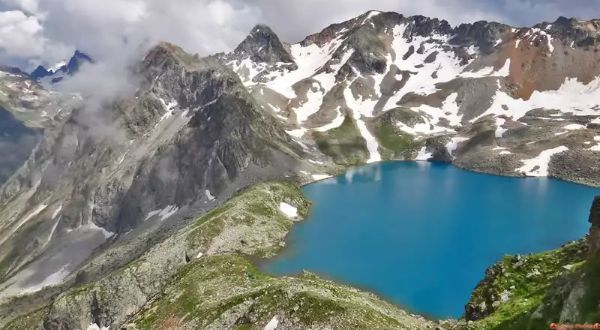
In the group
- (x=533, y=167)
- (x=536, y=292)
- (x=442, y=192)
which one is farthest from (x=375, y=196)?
(x=536, y=292)

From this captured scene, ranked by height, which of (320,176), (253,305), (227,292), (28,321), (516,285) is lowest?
(28,321)

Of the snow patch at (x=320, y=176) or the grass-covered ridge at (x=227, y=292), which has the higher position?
the snow patch at (x=320, y=176)

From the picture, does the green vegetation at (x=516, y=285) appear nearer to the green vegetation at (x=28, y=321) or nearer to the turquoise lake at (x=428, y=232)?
the turquoise lake at (x=428, y=232)

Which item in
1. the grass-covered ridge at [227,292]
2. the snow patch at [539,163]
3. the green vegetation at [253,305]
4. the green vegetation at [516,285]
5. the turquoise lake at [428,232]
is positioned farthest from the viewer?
the snow patch at [539,163]

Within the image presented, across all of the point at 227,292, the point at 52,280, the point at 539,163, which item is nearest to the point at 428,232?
the point at 227,292

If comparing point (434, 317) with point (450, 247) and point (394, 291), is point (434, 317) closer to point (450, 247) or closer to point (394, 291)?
point (394, 291)

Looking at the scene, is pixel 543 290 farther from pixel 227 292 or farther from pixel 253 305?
pixel 227 292

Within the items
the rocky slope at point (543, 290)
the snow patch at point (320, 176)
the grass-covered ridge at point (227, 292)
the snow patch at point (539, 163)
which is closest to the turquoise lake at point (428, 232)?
the snow patch at point (539, 163)

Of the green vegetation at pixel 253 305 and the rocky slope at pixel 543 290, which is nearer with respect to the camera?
the rocky slope at pixel 543 290

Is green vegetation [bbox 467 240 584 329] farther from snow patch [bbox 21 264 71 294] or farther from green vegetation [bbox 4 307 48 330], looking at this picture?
snow patch [bbox 21 264 71 294]
